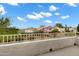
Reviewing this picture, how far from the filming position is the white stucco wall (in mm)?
2049

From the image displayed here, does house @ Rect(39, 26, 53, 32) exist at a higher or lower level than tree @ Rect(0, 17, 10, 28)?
lower

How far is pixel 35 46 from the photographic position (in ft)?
7.02

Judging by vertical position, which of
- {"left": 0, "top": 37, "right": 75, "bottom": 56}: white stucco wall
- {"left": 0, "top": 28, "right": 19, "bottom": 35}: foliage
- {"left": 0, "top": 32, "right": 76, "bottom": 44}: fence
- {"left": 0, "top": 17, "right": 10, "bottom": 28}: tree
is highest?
{"left": 0, "top": 17, "right": 10, "bottom": 28}: tree

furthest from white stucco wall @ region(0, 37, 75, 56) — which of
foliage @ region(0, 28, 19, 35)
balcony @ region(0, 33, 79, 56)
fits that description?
foliage @ region(0, 28, 19, 35)

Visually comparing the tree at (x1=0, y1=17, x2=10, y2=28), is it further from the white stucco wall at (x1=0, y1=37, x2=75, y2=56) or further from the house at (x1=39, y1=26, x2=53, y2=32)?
the house at (x1=39, y1=26, x2=53, y2=32)

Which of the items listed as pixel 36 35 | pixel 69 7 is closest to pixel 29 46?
pixel 36 35

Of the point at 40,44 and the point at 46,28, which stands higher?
the point at 46,28

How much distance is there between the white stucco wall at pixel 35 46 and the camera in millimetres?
2049

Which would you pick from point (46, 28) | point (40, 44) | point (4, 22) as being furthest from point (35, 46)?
point (4, 22)

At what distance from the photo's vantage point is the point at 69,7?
6.93 feet

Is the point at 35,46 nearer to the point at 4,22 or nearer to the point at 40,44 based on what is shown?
the point at 40,44

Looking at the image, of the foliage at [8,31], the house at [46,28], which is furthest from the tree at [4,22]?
the house at [46,28]

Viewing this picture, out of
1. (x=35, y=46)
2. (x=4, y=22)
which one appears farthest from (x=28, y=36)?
(x=4, y=22)

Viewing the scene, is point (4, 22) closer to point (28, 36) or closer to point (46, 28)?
point (28, 36)
